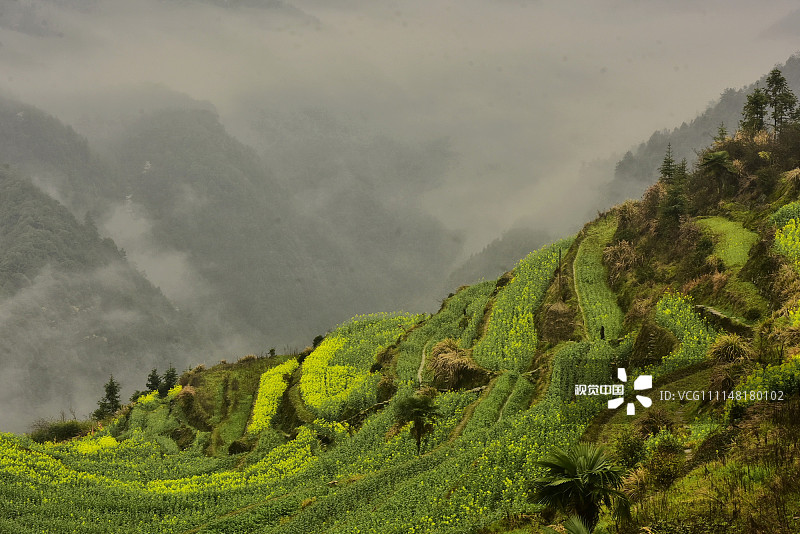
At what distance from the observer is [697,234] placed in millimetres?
46688

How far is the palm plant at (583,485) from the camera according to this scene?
15898mm

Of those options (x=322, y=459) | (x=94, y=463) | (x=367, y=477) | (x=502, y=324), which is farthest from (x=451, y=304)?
(x=94, y=463)

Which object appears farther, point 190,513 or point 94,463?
point 94,463

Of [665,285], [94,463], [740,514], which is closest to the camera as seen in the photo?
[740,514]

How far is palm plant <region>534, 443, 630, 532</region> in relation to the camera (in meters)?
15.9

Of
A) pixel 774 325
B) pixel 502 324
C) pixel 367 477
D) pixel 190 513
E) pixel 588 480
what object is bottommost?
pixel 190 513

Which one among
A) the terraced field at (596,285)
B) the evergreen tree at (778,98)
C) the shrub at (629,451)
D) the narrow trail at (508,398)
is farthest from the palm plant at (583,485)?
the evergreen tree at (778,98)

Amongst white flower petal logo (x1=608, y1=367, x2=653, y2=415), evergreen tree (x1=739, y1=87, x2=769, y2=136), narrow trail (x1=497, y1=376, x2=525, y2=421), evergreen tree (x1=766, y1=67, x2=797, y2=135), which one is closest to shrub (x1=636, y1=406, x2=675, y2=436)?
white flower petal logo (x1=608, y1=367, x2=653, y2=415)

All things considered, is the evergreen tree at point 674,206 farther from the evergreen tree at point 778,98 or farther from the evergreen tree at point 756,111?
the evergreen tree at point 778,98

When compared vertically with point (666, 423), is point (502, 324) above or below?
above

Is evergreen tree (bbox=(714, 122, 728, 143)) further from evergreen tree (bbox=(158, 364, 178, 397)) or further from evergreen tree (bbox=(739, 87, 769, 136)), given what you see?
evergreen tree (bbox=(158, 364, 178, 397))

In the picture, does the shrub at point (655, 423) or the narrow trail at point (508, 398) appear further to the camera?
the narrow trail at point (508, 398)

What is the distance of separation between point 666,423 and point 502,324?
28.5 metres

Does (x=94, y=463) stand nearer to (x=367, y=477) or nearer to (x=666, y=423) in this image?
(x=367, y=477)
